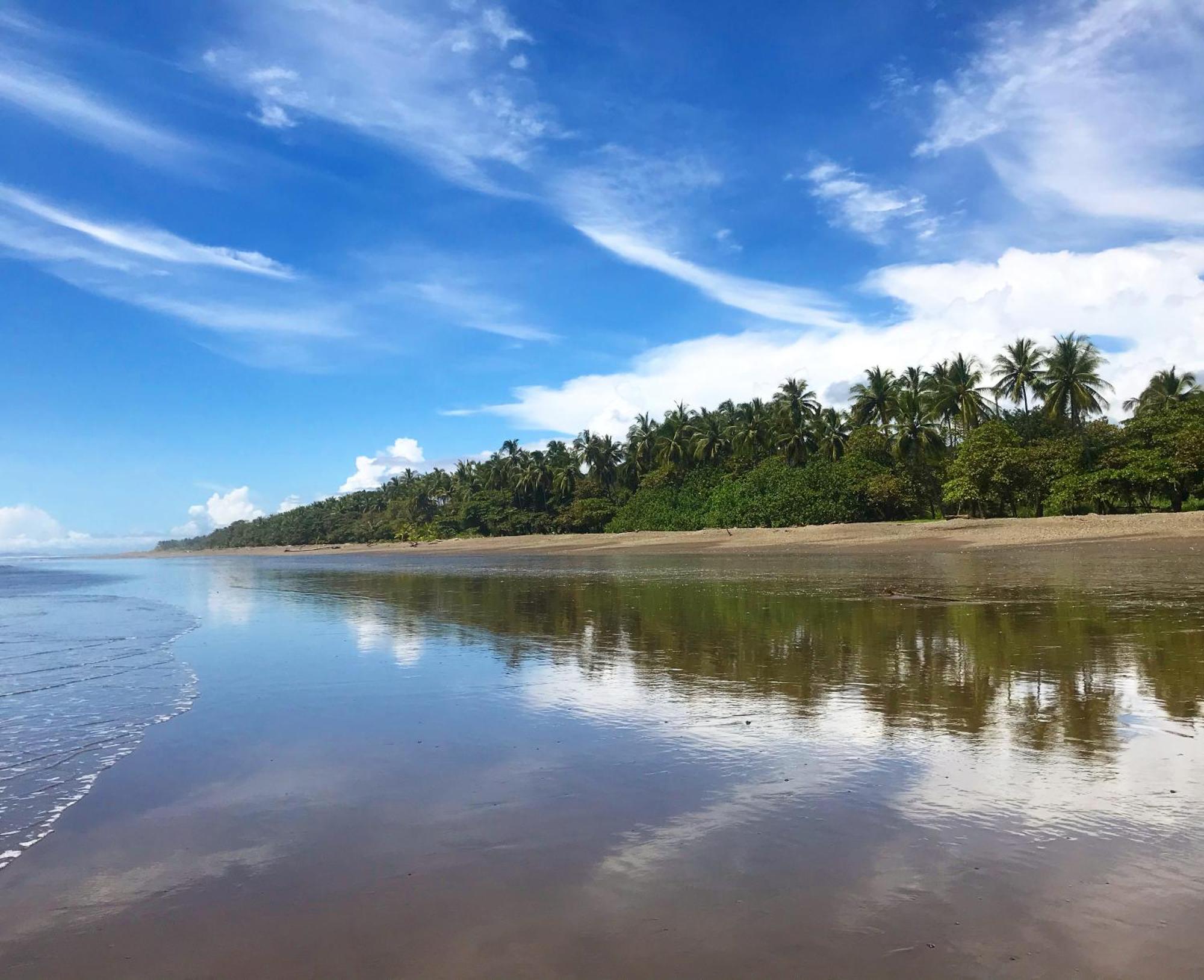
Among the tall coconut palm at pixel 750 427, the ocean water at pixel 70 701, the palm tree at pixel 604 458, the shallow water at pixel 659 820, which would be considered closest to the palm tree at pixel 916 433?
the tall coconut palm at pixel 750 427

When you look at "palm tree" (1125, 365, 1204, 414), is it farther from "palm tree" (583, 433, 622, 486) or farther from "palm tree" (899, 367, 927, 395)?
"palm tree" (583, 433, 622, 486)

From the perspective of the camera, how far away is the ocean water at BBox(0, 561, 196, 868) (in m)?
6.21

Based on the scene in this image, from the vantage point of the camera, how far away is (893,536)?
4419cm

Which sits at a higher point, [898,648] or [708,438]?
[708,438]

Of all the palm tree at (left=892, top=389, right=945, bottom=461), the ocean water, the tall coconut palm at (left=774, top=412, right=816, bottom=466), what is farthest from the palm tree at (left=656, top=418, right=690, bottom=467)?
the ocean water

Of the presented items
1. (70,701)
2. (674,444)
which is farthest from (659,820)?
(674,444)

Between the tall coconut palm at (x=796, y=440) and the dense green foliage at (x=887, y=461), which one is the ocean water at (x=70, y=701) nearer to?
the dense green foliage at (x=887, y=461)

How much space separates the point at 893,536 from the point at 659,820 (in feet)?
139

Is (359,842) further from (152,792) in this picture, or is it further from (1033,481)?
(1033,481)

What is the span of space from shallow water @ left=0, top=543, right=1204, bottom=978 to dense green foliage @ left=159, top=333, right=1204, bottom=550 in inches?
1530

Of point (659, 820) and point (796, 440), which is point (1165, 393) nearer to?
point (796, 440)

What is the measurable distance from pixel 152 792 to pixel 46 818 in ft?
2.37

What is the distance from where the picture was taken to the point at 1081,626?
1291cm

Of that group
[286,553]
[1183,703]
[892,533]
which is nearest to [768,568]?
[892,533]
